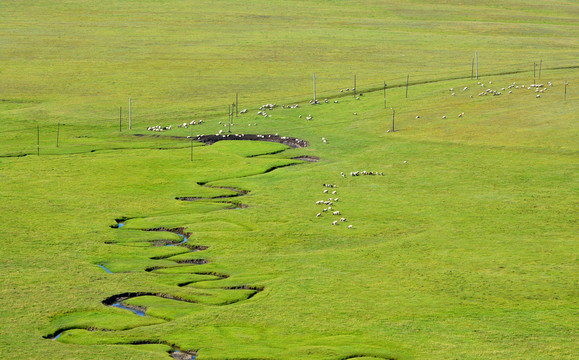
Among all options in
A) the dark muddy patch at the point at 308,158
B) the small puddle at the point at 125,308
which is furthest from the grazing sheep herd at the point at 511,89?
the small puddle at the point at 125,308

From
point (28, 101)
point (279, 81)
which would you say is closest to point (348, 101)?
point (279, 81)

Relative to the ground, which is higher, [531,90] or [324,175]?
[531,90]

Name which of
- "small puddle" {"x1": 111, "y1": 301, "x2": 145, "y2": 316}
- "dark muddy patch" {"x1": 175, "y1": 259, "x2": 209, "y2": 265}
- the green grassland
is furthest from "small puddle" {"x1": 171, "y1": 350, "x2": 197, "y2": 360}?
"dark muddy patch" {"x1": 175, "y1": 259, "x2": 209, "y2": 265}

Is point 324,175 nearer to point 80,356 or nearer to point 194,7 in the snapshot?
point 80,356

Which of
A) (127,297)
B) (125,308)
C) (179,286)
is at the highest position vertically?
(179,286)

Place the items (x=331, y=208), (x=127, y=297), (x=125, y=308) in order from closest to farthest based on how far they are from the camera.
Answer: (x=125, y=308), (x=127, y=297), (x=331, y=208)

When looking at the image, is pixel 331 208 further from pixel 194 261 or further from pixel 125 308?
pixel 125 308

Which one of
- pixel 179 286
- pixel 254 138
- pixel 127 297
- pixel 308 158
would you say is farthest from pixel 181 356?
pixel 254 138

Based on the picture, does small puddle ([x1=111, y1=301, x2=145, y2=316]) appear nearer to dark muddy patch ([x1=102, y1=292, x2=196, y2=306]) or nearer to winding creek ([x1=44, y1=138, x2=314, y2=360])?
winding creek ([x1=44, y1=138, x2=314, y2=360])

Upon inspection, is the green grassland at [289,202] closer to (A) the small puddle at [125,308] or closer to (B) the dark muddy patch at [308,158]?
(A) the small puddle at [125,308]
